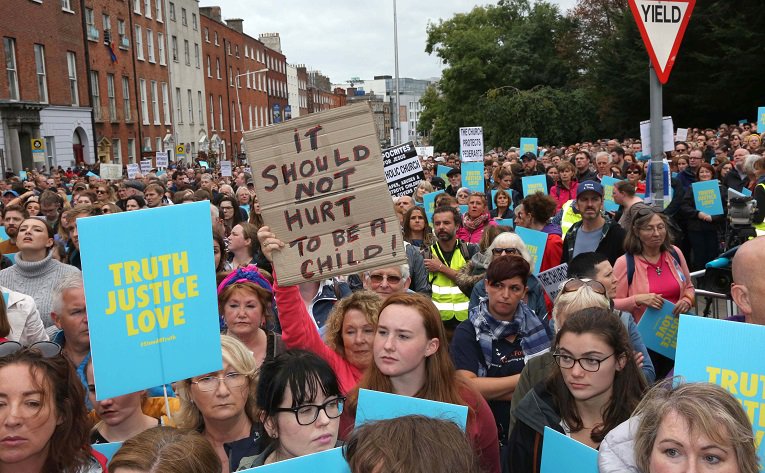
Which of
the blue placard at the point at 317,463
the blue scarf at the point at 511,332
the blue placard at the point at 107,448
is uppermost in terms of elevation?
the blue placard at the point at 317,463

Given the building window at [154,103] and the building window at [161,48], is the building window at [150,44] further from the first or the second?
the building window at [154,103]

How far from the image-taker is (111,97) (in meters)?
39.5

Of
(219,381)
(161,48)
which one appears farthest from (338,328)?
(161,48)

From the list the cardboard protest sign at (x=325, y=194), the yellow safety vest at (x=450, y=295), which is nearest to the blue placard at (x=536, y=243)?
the yellow safety vest at (x=450, y=295)

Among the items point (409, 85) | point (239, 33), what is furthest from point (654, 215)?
point (409, 85)

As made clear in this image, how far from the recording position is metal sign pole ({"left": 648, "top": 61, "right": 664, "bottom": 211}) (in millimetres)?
5273

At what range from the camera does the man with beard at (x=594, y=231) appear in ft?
22.2

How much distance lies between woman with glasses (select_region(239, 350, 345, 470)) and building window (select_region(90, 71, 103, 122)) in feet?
123

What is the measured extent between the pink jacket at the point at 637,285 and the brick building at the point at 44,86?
2495 cm

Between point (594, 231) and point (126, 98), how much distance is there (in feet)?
128

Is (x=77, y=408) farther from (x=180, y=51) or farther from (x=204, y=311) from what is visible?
(x=180, y=51)

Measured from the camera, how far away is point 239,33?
2589 inches

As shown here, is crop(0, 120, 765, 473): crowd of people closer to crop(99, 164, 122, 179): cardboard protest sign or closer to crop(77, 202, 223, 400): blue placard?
crop(77, 202, 223, 400): blue placard

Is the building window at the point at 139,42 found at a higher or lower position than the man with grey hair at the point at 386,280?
higher
